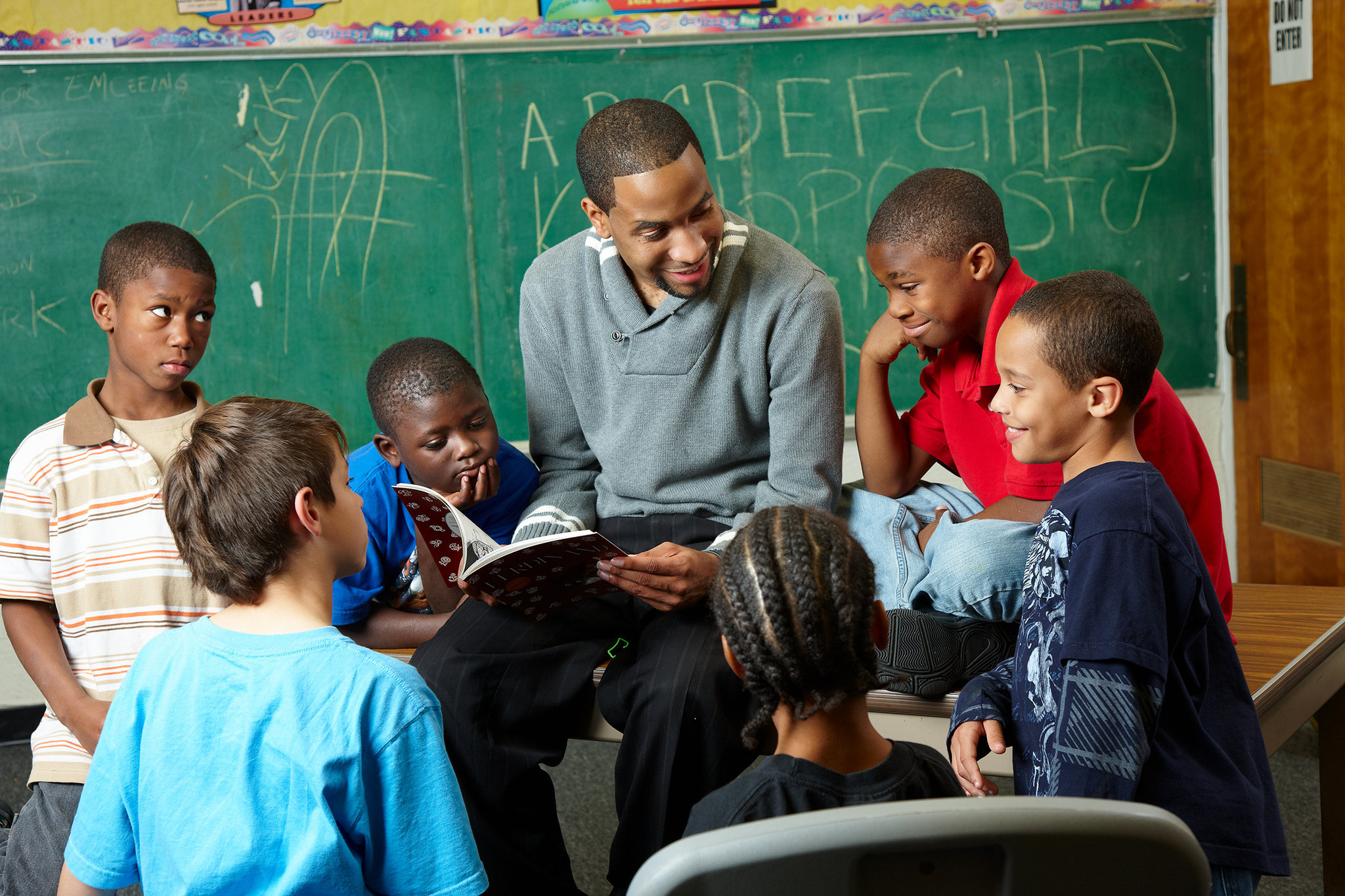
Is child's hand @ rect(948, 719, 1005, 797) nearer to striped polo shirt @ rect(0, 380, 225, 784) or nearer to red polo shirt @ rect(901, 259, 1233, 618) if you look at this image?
red polo shirt @ rect(901, 259, 1233, 618)

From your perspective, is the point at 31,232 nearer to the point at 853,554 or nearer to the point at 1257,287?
the point at 853,554

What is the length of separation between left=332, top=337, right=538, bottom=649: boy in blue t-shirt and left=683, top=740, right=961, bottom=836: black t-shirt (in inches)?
37.4

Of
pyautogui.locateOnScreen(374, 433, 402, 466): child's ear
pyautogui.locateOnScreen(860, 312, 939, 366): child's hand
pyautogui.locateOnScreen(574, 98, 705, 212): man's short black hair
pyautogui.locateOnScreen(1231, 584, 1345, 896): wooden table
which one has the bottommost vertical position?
pyautogui.locateOnScreen(1231, 584, 1345, 896): wooden table

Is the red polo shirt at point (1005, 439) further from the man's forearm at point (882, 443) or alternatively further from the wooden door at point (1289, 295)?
the wooden door at point (1289, 295)

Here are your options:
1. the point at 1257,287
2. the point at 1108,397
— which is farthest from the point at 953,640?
the point at 1257,287

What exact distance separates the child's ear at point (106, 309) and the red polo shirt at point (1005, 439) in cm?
144

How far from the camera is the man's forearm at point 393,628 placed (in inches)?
73.4

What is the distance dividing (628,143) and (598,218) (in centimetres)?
18

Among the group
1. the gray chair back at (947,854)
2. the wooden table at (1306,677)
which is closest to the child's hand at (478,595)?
the gray chair back at (947,854)

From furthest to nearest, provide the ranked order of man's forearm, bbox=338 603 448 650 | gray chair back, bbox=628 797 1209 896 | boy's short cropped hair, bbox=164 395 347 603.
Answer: man's forearm, bbox=338 603 448 650 < boy's short cropped hair, bbox=164 395 347 603 < gray chair back, bbox=628 797 1209 896

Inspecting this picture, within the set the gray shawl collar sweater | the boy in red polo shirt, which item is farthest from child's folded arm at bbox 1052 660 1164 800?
the gray shawl collar sweater

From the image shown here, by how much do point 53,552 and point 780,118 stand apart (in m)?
2.24

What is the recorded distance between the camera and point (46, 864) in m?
1.49

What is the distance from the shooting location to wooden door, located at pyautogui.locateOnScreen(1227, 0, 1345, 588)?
272 centimetres
